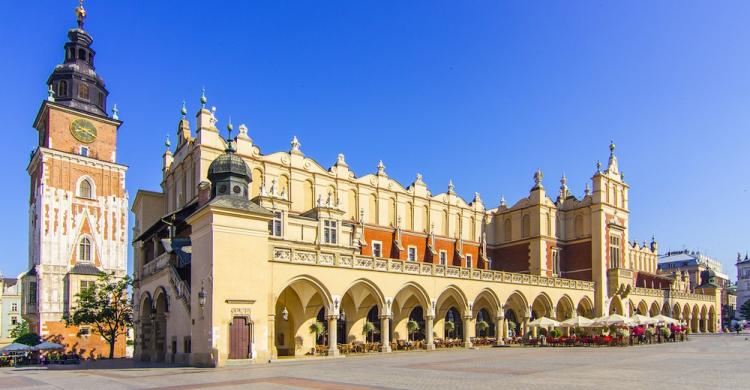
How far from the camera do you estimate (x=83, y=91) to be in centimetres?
5628

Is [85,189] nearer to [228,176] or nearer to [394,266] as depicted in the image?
[228,176]

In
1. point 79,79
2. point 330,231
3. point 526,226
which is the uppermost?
point 79,79

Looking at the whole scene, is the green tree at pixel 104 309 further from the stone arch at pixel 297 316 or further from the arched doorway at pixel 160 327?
the stone arch at pixel 297 316

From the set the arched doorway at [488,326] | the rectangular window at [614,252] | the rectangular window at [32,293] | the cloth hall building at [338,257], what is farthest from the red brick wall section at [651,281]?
the rectangular window at [32,293]

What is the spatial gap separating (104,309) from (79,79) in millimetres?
22434

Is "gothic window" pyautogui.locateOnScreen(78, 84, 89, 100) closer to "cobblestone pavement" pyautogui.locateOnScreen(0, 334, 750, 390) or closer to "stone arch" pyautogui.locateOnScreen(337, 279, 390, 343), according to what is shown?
"stone arch" pyautogui.locateOnScreen(337, 279, 390, 343)

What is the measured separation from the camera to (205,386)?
1827 cm

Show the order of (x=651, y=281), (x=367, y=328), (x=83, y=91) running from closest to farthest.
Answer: (x=367, y=328), (x=83, y=91), (x=651, y=281)

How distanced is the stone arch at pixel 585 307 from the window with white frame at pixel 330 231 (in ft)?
81.9

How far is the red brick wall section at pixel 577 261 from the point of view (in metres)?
57.0

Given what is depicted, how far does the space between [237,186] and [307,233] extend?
30.4 feet

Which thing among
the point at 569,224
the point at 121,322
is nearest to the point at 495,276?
the point at 569,224

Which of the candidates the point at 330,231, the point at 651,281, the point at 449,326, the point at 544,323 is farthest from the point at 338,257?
the point at 651,281

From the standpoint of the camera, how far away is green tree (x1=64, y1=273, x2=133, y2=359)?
45.8 m
